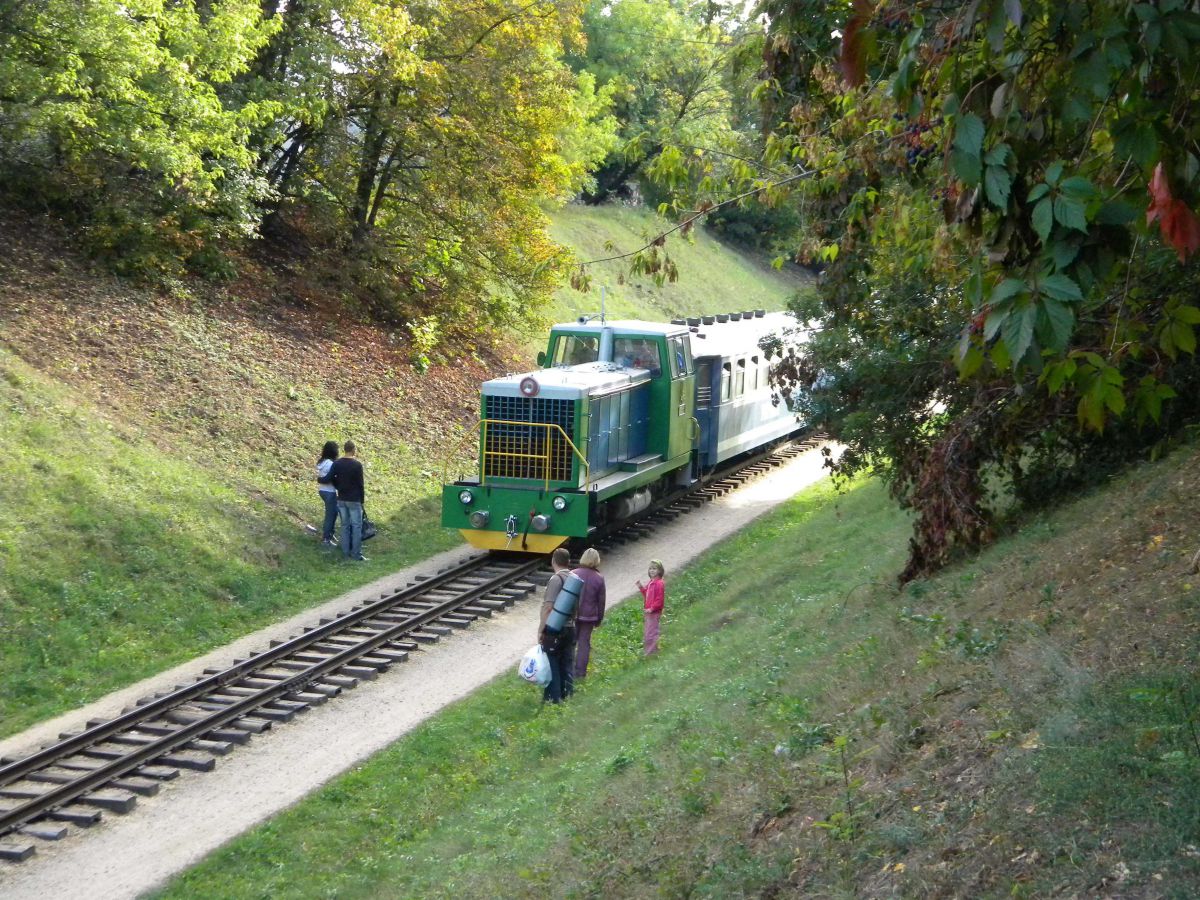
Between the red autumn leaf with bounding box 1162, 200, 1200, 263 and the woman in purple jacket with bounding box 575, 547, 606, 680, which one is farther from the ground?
the red autumn leaf with bounding box 1162, 200, 1200, 263

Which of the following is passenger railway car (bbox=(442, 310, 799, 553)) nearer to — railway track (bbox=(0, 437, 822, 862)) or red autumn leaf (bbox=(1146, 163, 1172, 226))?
railway track (bbox=(0, 437, 822, 862))

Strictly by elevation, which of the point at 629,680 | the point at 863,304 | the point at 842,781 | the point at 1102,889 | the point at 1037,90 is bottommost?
the point at 629,680

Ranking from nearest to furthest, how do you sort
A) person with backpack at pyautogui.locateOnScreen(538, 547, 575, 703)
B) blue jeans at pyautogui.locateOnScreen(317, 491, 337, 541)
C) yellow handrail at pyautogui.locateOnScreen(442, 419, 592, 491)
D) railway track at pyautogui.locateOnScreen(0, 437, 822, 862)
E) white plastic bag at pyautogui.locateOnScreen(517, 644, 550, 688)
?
railway track at pyautogui.locateOnScreen(0, 437, 822, 862) < white plastic bag at pyautogui.locateOnScreen(517, 644, 550, 688) < person with backpack at pyautogui.locateOnScreen(538, 547, 575, 703) < yellow handrail at pyautogui.locateOnScreen(442, 419, 592, 491) < blue jeans at pyautogui.locateOnScreen(317, 491, 337, 541)

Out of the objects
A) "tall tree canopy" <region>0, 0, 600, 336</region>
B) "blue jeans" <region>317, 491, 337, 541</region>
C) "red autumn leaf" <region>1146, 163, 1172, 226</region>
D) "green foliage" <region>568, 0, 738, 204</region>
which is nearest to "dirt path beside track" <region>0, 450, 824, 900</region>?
→ "blue jeans" <region>317, 491, 337, 541</region>

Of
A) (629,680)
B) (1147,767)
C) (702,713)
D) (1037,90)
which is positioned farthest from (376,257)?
(1147,767)

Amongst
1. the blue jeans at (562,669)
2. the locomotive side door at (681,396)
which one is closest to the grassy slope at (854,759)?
the blue jeans at (562,669)

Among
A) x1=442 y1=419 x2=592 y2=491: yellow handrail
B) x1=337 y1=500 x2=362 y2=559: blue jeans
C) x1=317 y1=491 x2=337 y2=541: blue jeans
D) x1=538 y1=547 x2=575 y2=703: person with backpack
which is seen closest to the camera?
x1=538 y1=547 x2=575 y2=703: person with backpack

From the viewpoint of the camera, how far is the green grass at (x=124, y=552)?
1370cm

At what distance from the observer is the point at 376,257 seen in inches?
1101

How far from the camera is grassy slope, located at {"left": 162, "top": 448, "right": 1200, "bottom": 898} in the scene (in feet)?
18.9

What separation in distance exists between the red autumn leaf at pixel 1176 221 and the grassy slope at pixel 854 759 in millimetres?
2401

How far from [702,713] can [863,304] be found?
5824 millimetres

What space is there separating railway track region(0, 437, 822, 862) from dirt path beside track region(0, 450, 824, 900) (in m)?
0.15

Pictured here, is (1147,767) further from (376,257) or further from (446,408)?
(376,257)
